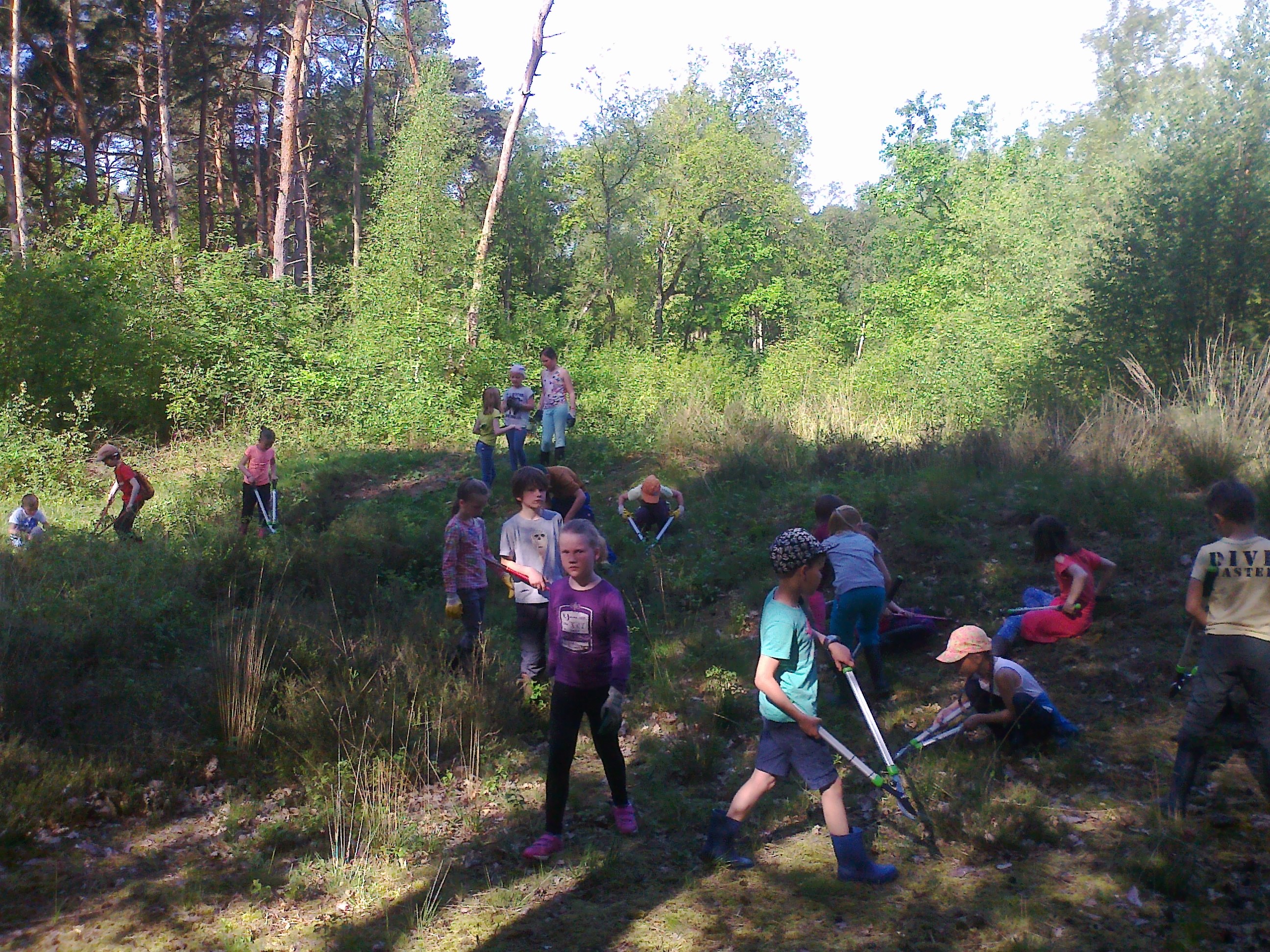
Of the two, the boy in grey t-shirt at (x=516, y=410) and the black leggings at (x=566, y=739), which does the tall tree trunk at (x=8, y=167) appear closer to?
the boy in grey t-shirt at (x=516, y=410)

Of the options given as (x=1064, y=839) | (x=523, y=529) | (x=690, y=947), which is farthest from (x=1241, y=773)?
(x=523, y=529)

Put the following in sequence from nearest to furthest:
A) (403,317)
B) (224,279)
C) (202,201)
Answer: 1. (224,279)
2. (403,317)
3. (202,201)

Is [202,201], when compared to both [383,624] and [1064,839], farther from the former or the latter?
[1064,839]

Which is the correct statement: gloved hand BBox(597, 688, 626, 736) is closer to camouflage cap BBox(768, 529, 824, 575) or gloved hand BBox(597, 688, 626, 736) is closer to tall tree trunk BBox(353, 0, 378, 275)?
camouflage cap BBox(768, 529, 824, 575)

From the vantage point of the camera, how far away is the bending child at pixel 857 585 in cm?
636

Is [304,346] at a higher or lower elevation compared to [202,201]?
lower

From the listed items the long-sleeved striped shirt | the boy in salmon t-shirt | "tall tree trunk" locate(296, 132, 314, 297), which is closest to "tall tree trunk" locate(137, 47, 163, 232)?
"tall tree trunk" locate(296, 132, 314, 297)

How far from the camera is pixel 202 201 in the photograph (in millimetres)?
27844

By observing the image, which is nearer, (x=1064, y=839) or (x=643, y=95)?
(x=1064, y=839)

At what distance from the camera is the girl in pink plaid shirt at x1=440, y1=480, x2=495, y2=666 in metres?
6.43

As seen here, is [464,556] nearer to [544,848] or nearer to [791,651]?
[544,848]

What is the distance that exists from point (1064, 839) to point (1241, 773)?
148cm

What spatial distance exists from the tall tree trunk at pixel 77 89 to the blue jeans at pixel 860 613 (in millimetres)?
24049

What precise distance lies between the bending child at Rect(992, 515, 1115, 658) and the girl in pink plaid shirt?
155 inches
